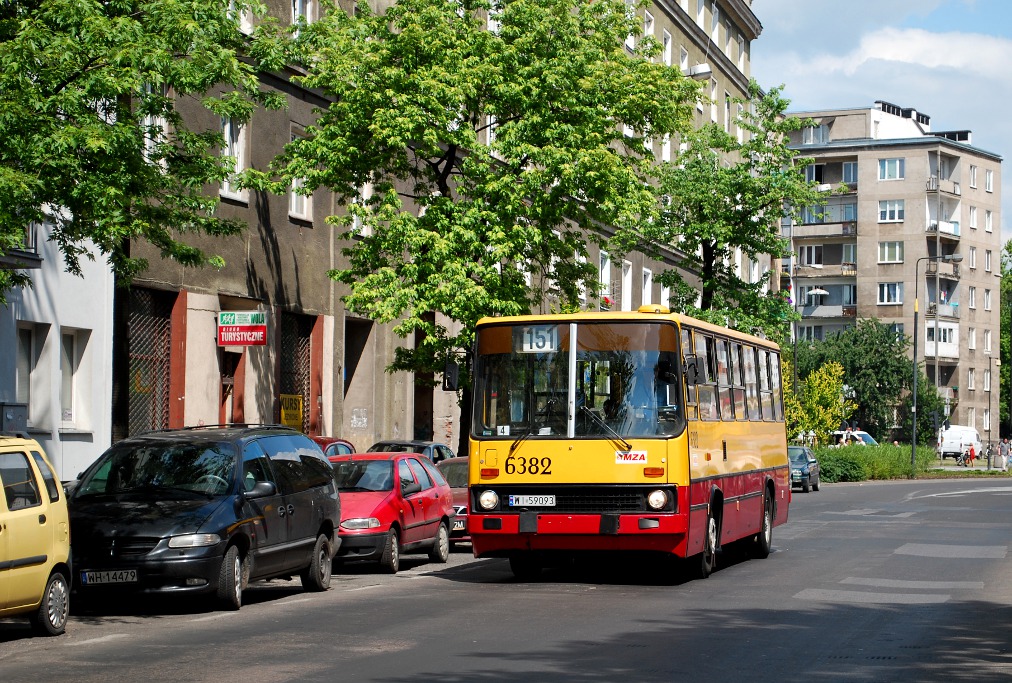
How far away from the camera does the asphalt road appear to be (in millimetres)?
10359

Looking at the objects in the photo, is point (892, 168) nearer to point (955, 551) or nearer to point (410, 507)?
point (955, 551)

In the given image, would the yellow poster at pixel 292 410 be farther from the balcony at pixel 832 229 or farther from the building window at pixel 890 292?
the building window at pixel 890 292

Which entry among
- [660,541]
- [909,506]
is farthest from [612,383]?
[909,506]

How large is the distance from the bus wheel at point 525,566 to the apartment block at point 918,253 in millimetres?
87191

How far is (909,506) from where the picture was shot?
1604 inches

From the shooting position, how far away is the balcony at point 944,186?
106250 mm

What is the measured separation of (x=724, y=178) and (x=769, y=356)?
19790 millimetres

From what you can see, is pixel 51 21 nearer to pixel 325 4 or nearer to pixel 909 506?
pixel 325 4

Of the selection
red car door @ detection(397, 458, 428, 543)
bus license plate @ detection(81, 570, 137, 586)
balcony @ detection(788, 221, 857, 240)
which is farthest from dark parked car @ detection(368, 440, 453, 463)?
balcony @ detection(788, 221, 857, 240)

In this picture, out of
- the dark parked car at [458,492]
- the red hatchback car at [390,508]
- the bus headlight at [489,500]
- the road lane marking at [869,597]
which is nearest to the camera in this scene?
the road lane marking at [869,597]

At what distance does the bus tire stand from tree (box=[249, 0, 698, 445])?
838 cm

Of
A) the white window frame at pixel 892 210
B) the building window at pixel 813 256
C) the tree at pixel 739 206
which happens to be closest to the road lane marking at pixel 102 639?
the tree at pixel 739 206

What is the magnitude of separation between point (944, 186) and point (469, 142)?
8671 centimetres

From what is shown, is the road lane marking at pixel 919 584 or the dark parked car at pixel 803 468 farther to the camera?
the dark parked car at pixel 803 468
